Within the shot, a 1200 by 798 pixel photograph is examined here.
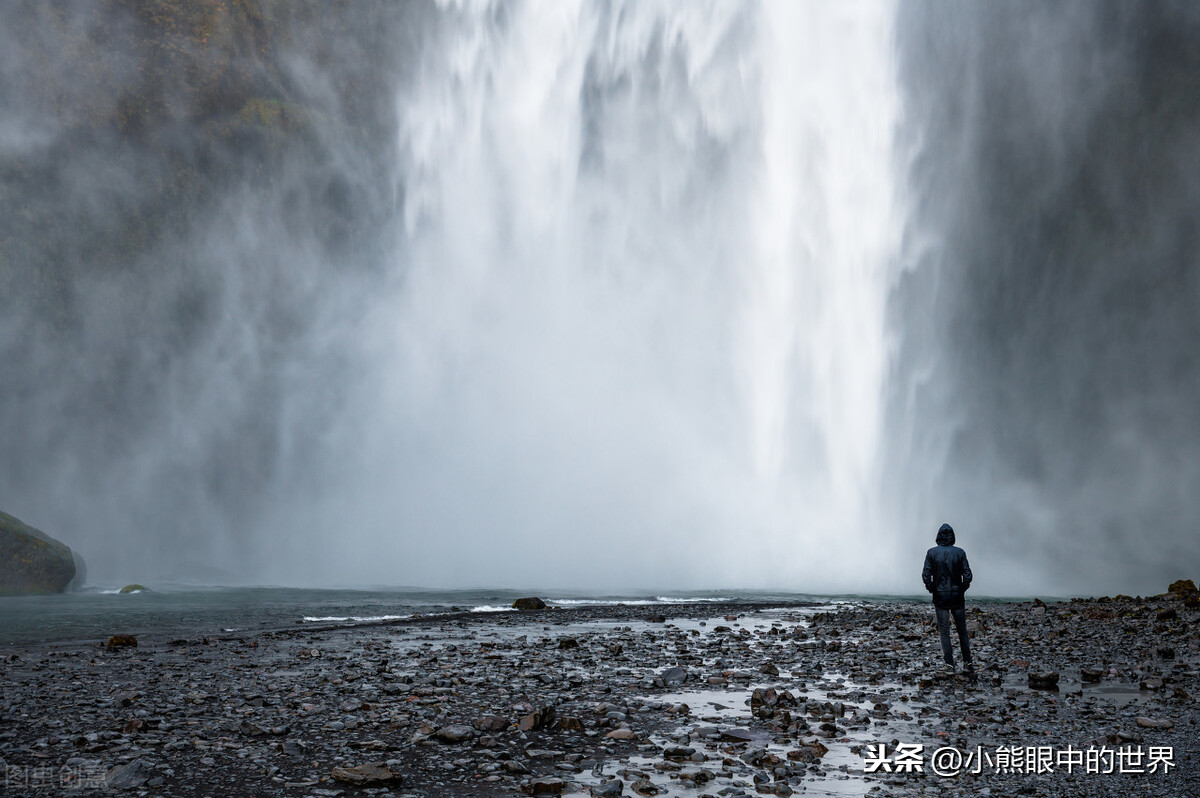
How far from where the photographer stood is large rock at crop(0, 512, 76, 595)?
41062 mm

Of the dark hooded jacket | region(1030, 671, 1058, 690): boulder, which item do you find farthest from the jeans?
region(1030, 671, 1058, 690): boulder

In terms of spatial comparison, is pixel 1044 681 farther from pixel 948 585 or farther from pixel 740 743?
pixel 740 743

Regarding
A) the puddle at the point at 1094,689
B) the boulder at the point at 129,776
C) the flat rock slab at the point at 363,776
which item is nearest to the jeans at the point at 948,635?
the puddle at the point at 1094,689

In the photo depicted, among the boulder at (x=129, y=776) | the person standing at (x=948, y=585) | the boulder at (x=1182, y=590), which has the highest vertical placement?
the person standing at (x=948, y=585)

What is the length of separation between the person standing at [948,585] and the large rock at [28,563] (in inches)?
1950

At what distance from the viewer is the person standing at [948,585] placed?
471 inches

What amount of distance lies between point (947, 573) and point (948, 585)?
0.67 ft

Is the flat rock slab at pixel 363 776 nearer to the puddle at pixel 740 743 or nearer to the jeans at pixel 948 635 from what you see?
the puddle at pixel 740 743

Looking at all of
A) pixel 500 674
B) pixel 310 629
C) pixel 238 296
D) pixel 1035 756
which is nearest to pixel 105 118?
pixel 238 296

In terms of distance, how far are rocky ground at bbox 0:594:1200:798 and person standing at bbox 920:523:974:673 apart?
22.9 inches

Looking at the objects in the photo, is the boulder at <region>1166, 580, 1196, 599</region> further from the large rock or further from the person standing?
the large rock

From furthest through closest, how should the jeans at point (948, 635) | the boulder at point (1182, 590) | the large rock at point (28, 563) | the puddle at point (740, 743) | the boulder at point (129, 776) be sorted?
the large rock at point (28, 563)
the boulder at point (1182, 590)
the jeans at point (948, 635)
the puddle at point (740, 743)
the boulder at point (129, 776)

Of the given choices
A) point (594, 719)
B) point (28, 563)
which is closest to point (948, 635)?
point (594, 719)

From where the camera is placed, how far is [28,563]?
41.7 metres
